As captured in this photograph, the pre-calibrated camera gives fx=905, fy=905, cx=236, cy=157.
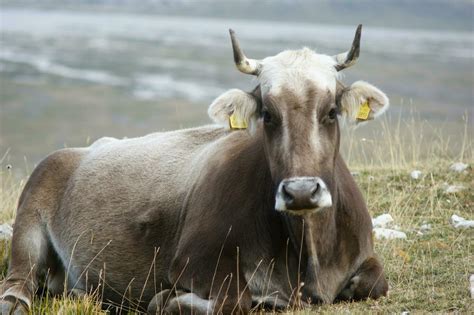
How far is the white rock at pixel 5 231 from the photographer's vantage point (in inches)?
469

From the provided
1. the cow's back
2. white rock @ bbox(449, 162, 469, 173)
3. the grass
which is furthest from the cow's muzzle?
white rock @ bbox(449, 162, 469, 173)

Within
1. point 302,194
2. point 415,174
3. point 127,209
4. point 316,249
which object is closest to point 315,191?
point 302,194

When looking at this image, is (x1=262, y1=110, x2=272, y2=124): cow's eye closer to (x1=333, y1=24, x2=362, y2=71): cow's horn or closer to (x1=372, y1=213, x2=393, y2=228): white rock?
(x1=333, y1=24, x2=362, y2=71): cow's horn

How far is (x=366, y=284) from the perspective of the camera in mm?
8719

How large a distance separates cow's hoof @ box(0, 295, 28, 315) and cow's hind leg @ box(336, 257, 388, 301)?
3488mm

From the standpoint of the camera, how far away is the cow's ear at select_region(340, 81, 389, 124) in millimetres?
8719

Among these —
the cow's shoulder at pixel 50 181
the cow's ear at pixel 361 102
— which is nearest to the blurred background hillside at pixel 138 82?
the cow's shoulder at pixel 50 181

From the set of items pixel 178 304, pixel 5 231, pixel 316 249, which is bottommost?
pixel 5 231

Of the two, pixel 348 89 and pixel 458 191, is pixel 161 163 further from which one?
pixel 458 191

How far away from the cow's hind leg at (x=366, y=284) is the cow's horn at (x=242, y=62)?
2213 mm

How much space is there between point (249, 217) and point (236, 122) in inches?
37.7

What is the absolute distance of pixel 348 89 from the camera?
8750mm

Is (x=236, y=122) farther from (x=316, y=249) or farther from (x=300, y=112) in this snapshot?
(x=316, y=249)

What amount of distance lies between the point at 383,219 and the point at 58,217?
13.9ft
